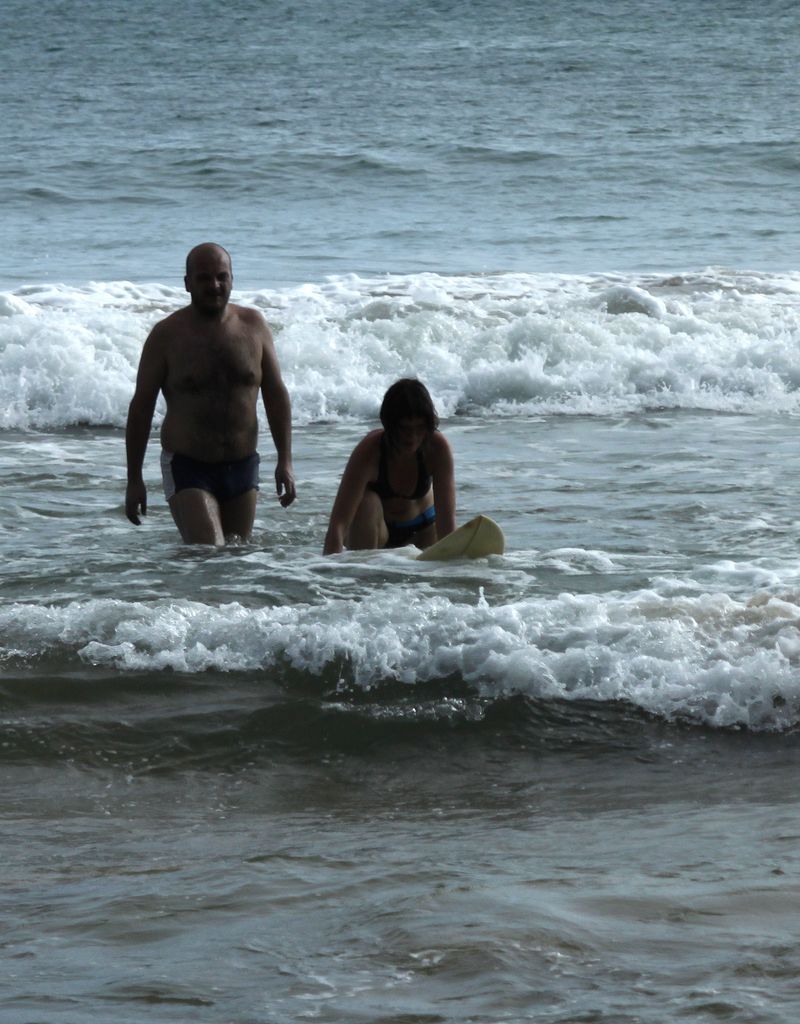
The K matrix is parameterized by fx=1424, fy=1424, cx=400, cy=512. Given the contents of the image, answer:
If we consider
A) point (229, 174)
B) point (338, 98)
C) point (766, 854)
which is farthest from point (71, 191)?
point (766, 854)

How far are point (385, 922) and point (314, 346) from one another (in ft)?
33.6

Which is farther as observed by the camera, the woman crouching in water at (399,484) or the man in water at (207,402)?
the man in water at (207,402)

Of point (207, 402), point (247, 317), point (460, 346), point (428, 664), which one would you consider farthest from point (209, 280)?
point (460, 346)

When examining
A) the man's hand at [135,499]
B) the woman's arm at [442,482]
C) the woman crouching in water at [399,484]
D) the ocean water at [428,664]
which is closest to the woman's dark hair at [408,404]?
the woman crouching in water at [399,484]

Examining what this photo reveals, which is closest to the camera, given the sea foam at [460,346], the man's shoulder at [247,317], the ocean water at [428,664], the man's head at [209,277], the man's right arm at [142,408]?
the ocean water at [428,664]

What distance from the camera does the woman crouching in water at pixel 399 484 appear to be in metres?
6.10

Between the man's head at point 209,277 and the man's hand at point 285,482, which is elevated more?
the man's head at point 209,277

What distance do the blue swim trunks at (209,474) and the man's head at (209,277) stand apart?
69 cm

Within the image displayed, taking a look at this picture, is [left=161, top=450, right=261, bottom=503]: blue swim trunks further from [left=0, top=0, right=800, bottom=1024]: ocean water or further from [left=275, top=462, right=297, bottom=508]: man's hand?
[left=0, top=0, right=800, bottom=1024]: ocean water

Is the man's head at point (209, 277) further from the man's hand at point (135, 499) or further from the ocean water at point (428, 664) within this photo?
the ocean water at point (428, 664)

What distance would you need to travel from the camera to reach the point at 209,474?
21.6 ft

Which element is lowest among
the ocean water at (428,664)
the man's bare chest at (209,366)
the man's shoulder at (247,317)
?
the ocean water at (428,664)

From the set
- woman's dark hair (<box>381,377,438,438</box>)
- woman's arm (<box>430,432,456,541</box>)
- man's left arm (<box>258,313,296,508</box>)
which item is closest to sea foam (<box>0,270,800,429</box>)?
man's left arm (<box>258,313,296,508</box>)

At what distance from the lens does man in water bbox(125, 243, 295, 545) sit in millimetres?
6391
